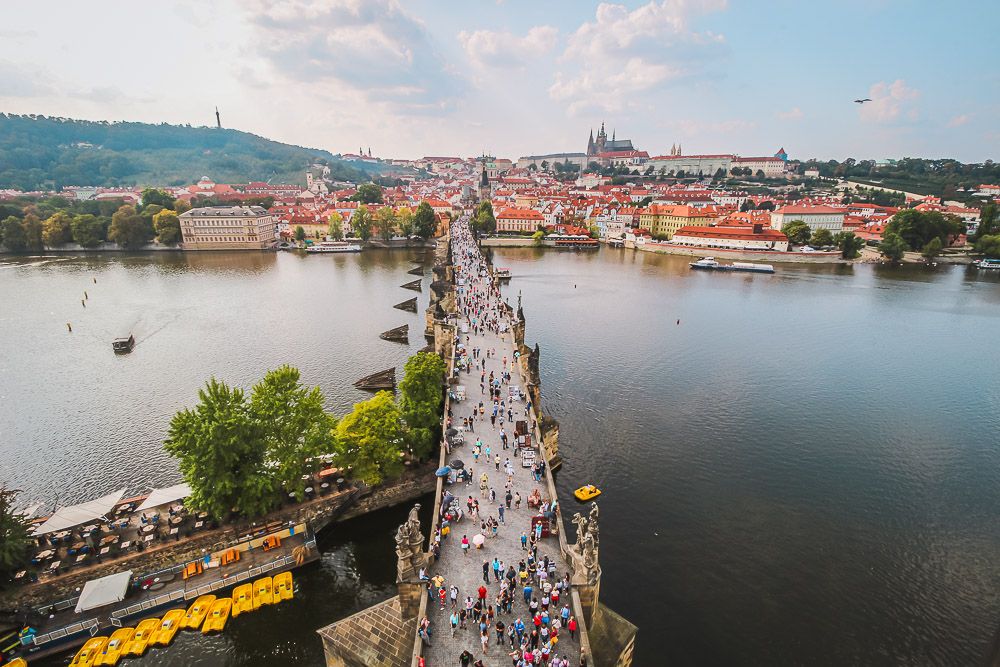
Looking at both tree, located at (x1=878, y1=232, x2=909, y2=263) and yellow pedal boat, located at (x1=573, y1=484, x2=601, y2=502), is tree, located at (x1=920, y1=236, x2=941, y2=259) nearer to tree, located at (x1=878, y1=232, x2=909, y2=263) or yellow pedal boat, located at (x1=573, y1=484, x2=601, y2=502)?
tree, located at (x1=878, y1=232, x2=909, y2=263)

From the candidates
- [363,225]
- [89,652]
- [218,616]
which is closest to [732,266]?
[363,225]

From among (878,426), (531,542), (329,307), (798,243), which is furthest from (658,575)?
(798,243)

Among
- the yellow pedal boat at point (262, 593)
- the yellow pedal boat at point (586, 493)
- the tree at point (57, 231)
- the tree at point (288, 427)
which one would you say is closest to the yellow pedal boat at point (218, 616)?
the yellow pedal boat at point (262, 593)

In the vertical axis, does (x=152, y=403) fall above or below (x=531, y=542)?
below

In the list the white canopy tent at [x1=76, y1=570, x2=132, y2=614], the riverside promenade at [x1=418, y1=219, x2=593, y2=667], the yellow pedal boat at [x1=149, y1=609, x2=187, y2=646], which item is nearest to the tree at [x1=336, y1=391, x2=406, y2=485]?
the riverside promenade at [x1=418, y1=219, x2=593, y2=667]

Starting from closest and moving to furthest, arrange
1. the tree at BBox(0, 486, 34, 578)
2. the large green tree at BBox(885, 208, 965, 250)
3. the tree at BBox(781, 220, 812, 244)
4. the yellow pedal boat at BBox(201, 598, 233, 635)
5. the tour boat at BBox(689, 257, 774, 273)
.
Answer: the tree at BBox(0, 486, 34, 578)
the yellow pedal boat at BBox(201, 598, 233, 635)
the tour boat at BBox(689, 257, 774, 273)
the large green tree at BBox(885, 208, 965, 250)
the tree at BBox(781, 220, 812, 244)

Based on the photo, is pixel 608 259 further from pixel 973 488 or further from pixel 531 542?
pixel 531 542

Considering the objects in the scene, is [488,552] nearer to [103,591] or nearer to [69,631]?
[103,591]
